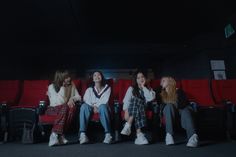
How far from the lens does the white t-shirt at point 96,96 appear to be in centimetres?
384

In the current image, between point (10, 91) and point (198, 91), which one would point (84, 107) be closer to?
point (10, 91)

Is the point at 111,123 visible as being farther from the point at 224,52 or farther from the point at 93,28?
the point at 224,52

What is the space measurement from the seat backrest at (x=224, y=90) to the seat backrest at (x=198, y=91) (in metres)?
0.10

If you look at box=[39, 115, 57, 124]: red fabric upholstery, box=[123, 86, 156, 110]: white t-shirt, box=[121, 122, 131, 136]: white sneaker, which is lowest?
box=[121, 122, 131, 136]: white sneaker

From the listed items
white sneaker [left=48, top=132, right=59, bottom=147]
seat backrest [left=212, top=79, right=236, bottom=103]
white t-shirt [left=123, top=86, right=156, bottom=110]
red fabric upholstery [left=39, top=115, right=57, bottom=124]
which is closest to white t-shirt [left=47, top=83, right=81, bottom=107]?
red fabric upholstery [left=39, top=115, right=57, bottom=124]

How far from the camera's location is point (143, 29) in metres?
9.12

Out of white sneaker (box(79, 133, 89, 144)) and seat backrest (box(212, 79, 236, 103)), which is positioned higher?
seat backrest (box(212, 79, 236, 103))

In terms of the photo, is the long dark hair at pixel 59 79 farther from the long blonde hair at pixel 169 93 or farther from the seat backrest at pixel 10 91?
the long blonde hair at pixel 169 93

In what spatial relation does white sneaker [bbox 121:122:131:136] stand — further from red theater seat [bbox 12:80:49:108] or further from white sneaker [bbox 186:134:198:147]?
red theater seat [bbox 12:80:49:108]

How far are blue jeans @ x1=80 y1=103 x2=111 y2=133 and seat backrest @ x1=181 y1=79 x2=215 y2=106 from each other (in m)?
1.50

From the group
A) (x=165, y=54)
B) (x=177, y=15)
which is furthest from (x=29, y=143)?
(x=165, y=54)

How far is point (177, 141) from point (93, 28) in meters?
6.09

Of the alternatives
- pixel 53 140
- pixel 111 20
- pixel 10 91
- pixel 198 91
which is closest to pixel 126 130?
pixel 53 140

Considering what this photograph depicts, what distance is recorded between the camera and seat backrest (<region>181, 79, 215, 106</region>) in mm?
4336
